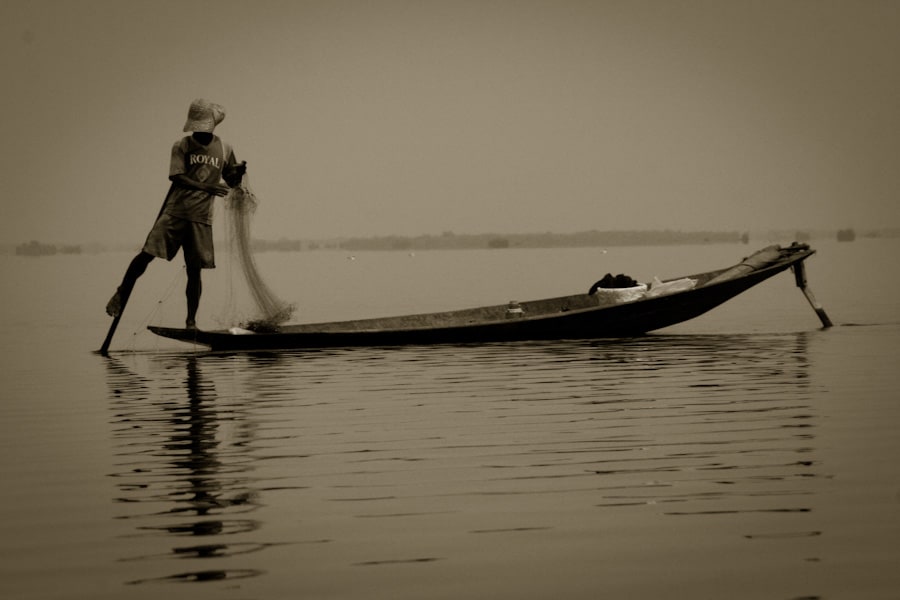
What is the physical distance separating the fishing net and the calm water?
0.80 metres

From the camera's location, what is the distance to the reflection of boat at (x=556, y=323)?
16250 millimetres

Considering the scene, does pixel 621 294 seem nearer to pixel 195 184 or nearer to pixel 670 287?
pixel 670 287

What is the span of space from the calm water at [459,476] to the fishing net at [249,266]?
2.64ft

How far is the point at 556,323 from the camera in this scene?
54.8ft

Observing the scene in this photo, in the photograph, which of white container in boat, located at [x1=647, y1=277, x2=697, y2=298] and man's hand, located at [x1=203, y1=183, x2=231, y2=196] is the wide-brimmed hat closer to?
man's hand, located at [x1=203, y1=183, x2=231, y2=196]

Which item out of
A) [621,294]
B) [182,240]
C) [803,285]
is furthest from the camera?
[803,285]

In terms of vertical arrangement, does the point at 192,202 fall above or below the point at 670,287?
above

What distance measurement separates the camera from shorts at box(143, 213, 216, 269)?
52.7 feet

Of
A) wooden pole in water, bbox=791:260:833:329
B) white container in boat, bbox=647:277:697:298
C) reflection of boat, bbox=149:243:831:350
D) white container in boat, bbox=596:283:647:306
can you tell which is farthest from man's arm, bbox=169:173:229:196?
wooden pole in water, bbox=791:260:833:329

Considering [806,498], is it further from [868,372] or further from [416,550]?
[868,372]

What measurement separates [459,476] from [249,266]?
936cm

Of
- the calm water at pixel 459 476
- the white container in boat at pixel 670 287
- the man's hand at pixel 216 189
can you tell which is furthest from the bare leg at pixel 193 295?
the white container in boat at pixel 670 287

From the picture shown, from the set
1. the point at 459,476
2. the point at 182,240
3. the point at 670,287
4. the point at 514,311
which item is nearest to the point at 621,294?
the point at 670,287

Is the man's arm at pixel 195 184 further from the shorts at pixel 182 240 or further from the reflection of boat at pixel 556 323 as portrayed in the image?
the reflection of boat at pixel 556 323
